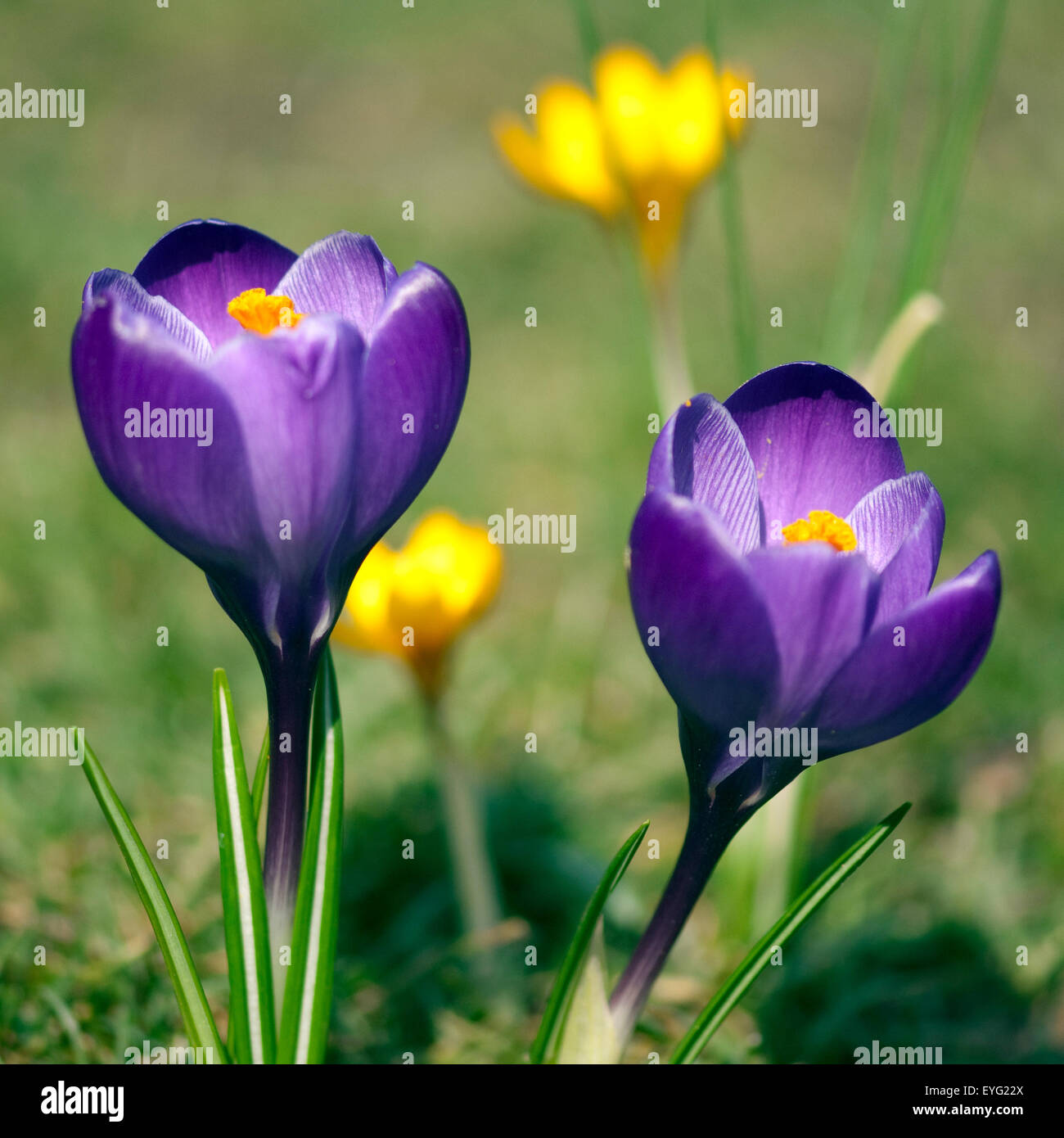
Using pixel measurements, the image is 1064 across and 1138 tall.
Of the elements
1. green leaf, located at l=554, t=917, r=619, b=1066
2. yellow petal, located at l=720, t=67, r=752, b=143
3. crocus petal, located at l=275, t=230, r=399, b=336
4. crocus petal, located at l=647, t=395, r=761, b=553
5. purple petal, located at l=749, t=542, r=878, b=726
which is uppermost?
yellow petal, located at l=720, t=67, r=752, b=143

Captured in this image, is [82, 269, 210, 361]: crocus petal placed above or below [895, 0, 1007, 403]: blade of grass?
below

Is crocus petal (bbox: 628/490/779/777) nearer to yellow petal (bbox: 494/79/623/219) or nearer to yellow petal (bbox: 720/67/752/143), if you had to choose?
yellow petal (bbox: 720/67/752/143)

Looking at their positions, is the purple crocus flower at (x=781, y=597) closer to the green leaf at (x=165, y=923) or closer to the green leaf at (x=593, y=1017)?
the green leaf at (x=593, y=1017)

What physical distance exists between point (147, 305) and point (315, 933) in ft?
1.60

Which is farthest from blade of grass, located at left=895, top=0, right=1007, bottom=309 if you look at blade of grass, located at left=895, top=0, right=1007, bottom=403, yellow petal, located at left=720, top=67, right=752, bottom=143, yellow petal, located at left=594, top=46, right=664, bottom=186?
yellow petal, located at left=594, top=46, right=664, bottom=186

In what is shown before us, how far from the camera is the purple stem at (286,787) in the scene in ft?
2.70

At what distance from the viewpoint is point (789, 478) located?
2.83ft

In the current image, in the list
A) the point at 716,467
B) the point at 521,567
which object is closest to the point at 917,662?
the point at 716,467

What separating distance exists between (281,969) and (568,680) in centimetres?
137

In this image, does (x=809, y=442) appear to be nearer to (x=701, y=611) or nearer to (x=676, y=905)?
(x=701, y=611)

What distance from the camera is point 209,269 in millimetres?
855

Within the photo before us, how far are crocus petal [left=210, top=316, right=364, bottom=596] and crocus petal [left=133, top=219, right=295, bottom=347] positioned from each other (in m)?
0.16

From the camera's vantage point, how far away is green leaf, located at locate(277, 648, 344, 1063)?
0.85 meters

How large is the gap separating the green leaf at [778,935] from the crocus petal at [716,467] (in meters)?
0.24
